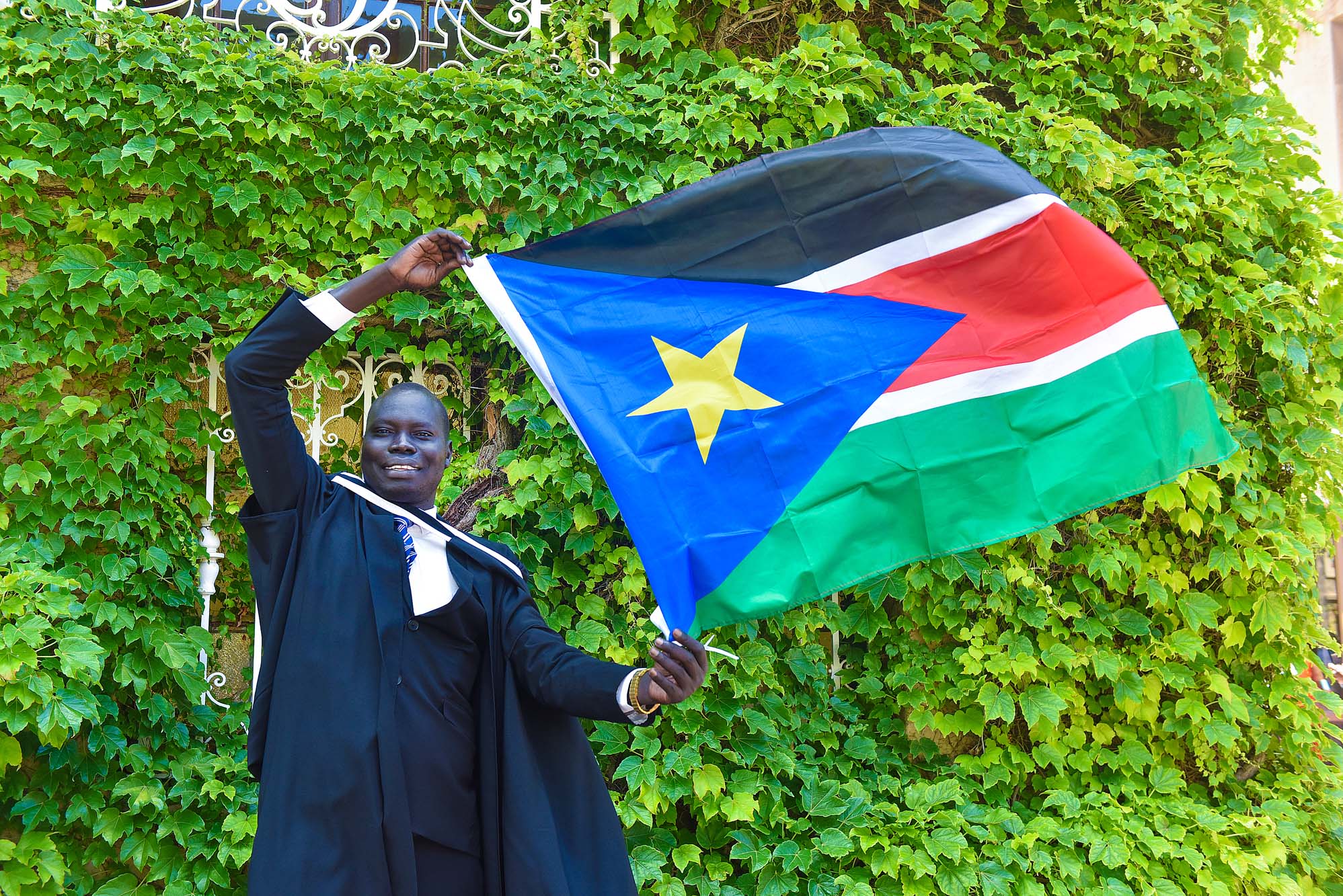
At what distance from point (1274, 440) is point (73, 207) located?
4848mm

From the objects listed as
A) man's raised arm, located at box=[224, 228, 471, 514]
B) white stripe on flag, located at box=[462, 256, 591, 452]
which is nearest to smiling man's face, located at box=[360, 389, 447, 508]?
man's raised arm, located at box=[224, 228, 471, 514]

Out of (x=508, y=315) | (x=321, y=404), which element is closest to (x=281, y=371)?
(x=508, y=315)

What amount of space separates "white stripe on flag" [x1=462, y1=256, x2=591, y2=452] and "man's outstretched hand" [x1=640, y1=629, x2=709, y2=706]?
0.74 metres

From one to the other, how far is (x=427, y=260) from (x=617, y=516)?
5.32 ft

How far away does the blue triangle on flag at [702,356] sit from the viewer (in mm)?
2592

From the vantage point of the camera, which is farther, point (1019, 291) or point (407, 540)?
point (1019, 291)

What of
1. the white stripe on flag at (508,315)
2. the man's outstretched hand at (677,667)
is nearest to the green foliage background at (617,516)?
the white stripe on flag at (508,315)

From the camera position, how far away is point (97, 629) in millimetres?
3498

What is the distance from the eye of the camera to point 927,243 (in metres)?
2.77

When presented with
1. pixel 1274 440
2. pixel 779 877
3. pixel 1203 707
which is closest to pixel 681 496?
pixel 779 877

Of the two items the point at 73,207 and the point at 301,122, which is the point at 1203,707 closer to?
the point at 301,122

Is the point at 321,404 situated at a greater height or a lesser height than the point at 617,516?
greater

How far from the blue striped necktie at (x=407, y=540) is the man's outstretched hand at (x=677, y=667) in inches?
25.7

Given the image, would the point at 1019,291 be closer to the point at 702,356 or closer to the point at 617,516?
the point at 702,356
